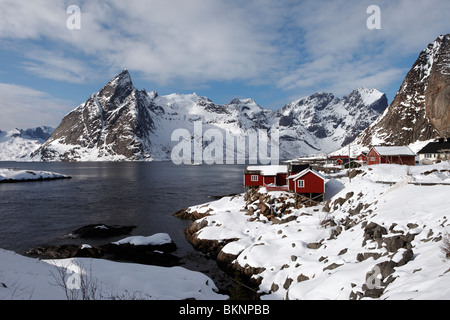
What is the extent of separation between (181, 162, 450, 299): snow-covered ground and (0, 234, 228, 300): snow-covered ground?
6.08m

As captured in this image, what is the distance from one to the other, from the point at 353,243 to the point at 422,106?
12794 cm

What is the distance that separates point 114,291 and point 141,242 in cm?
1637

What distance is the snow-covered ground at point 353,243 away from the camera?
41.3 feet

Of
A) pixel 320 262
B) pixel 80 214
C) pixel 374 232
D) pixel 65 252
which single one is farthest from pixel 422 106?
pixel 65 252

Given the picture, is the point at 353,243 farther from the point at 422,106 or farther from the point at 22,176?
the point at 422,106

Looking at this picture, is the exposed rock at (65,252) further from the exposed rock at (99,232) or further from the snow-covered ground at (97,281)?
the snow-covered ground at (97,281)

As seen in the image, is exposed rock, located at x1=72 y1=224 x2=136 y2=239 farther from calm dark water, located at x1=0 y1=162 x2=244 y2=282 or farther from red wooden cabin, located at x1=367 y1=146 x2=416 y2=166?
red wooden cabin, located at x1=367 y1=146 x2=416 y2=166

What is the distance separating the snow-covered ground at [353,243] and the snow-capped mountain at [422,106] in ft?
259

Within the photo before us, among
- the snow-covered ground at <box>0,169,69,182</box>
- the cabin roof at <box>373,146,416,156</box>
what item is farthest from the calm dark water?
the snow-covered ground at <box>0,169,69,182</box>

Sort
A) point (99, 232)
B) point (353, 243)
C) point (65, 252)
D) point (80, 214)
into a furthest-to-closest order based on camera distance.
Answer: point (80, 214) < point (99, 232) < point (65, 252) < point (353, 243)

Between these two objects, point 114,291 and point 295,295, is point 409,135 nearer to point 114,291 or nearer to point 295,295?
point 295,295

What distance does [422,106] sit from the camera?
118m
